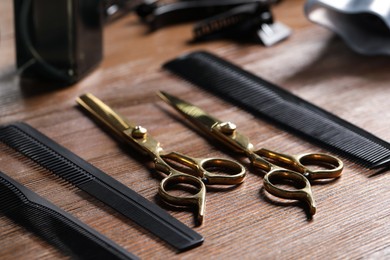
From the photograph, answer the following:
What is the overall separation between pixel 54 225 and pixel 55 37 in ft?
1.10

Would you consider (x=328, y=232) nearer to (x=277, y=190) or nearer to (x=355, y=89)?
(x=277, y=190)

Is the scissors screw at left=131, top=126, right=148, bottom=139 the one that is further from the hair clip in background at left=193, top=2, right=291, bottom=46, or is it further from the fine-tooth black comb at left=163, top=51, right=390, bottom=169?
the hair clip in background at left=193, top=2, right=291, bottom=46

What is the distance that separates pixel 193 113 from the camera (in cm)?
91

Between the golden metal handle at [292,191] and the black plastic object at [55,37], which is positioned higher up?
the black plastic object at [55,37]

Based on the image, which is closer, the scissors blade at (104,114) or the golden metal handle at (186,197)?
the golden metal handle at (186,197)

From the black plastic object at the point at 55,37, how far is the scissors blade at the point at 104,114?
0.23 ft

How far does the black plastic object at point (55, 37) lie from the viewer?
38.2 inches

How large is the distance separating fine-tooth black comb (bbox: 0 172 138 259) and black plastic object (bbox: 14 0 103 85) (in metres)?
0.26

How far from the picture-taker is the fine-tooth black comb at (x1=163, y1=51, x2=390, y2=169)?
34.1 inches

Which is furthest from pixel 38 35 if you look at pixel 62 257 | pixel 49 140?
pixel 62 257

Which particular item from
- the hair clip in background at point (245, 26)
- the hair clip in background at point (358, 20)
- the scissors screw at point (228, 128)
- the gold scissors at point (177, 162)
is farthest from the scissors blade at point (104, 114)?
the hair clip in background at point (358, 20)

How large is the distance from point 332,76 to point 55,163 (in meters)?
0.41

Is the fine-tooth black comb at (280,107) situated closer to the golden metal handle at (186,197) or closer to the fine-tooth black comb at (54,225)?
the golden metal handle at (186,197)

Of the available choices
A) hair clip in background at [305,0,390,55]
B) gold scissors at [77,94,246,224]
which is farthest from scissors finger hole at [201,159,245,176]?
hair clip in background at [305,0,390,55]
